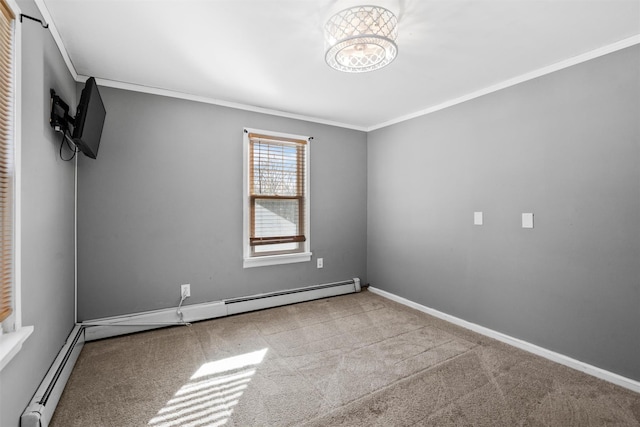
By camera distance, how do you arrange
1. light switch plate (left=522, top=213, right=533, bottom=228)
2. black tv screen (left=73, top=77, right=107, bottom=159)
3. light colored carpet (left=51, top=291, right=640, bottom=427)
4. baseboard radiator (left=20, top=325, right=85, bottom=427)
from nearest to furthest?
1. baseboard radiator (left=20, top=325, right=85, bottom=427)
2. light colored carpet (left=51, top=291, right=640, bottom=427)
3. black tv screen (left=73, top=77, right=107, bottom=159)
4. light switch plate (left=522, top=213, right=533, bottom=228)

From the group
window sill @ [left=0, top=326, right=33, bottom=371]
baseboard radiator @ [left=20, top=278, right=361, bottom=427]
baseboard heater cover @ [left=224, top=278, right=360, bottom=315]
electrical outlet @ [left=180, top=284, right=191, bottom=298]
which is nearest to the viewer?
window sill @ [left=0, top=326, right=33, bottom=371]

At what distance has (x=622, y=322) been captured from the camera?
2125 millimetres

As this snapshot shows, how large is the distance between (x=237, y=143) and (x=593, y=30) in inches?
123

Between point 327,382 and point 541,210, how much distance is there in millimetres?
2196

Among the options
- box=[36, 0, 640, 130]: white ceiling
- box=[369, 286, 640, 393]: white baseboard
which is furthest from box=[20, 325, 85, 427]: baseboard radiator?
box=[369, 286, 640, 393]: white baseboard

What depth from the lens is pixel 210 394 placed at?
2.01 metres

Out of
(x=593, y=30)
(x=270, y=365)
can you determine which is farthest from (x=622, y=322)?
(x=270, y=365)

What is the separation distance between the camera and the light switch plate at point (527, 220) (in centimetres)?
260

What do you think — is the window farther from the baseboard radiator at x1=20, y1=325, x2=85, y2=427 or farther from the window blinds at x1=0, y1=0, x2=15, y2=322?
the window blinds at x1=0, y1=0, x2=15, y2=322

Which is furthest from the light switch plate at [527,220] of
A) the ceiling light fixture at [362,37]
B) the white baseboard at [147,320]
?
the white baseboard at [147,320]

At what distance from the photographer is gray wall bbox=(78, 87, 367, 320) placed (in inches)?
111

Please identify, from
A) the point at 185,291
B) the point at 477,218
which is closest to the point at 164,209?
the point at 185,291

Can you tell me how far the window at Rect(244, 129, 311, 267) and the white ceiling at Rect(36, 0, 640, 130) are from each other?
2.21ft

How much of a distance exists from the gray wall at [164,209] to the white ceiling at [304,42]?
354 millimetres
